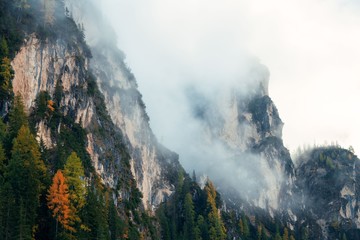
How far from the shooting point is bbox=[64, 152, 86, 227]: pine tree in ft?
258

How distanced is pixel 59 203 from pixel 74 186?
25.8 feet

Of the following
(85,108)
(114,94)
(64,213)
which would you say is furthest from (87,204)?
(114,94)

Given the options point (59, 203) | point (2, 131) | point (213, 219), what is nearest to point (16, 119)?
point (2, 131)

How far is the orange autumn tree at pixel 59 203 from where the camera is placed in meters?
75.2

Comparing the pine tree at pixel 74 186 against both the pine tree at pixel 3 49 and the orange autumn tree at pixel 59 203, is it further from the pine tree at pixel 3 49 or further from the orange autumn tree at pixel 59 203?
the pine tree at pixel 3 49

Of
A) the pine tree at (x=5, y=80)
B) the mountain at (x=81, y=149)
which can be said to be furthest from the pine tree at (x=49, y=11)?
the pine tree at (x=5, y=80)

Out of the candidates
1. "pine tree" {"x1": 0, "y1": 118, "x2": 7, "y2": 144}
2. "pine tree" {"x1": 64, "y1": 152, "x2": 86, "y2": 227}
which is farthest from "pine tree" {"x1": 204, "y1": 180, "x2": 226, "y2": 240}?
"pine tree" {"x1": 0, "y1": 118, "x2": 7, "y2": 144}

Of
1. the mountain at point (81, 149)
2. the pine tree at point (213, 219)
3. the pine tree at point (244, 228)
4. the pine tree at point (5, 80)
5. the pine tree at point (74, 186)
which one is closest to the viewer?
the mountain at point (81, 149)

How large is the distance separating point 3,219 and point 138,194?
71.2 metres

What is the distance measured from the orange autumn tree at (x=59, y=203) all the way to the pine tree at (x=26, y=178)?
5.74 feet

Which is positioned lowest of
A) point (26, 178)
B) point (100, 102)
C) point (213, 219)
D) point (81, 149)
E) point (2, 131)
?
point (26, 178)

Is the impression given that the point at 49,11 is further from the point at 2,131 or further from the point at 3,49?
the point at 2,131

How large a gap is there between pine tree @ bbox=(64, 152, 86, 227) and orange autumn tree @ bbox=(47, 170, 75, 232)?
4.10ft

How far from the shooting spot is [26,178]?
7481cm
